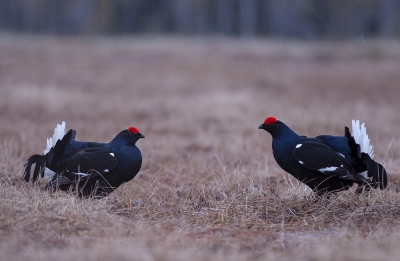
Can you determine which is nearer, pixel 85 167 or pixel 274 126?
pixel 85 167

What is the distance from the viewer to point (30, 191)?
187 inches

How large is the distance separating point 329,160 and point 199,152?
3388 millimetres

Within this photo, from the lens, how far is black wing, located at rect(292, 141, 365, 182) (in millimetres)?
4934

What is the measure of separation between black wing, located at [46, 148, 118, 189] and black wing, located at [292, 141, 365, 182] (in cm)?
176

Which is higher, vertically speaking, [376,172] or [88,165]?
[376,172]

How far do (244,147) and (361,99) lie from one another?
6098 mm

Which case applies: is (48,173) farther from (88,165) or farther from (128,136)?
(128,136)

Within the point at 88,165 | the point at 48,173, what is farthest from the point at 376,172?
the point at 48,173

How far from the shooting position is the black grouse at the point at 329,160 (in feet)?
16.3

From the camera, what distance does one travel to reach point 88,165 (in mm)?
5027

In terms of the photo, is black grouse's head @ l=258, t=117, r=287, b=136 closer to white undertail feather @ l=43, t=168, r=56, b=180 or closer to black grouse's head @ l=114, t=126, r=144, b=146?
black grouse's head @ l=114, t=126, r=144, b=146

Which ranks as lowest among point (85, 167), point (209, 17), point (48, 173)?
point (48, 173)

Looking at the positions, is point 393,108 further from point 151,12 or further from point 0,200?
point 151,12

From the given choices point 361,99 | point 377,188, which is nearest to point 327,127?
point 361,99
